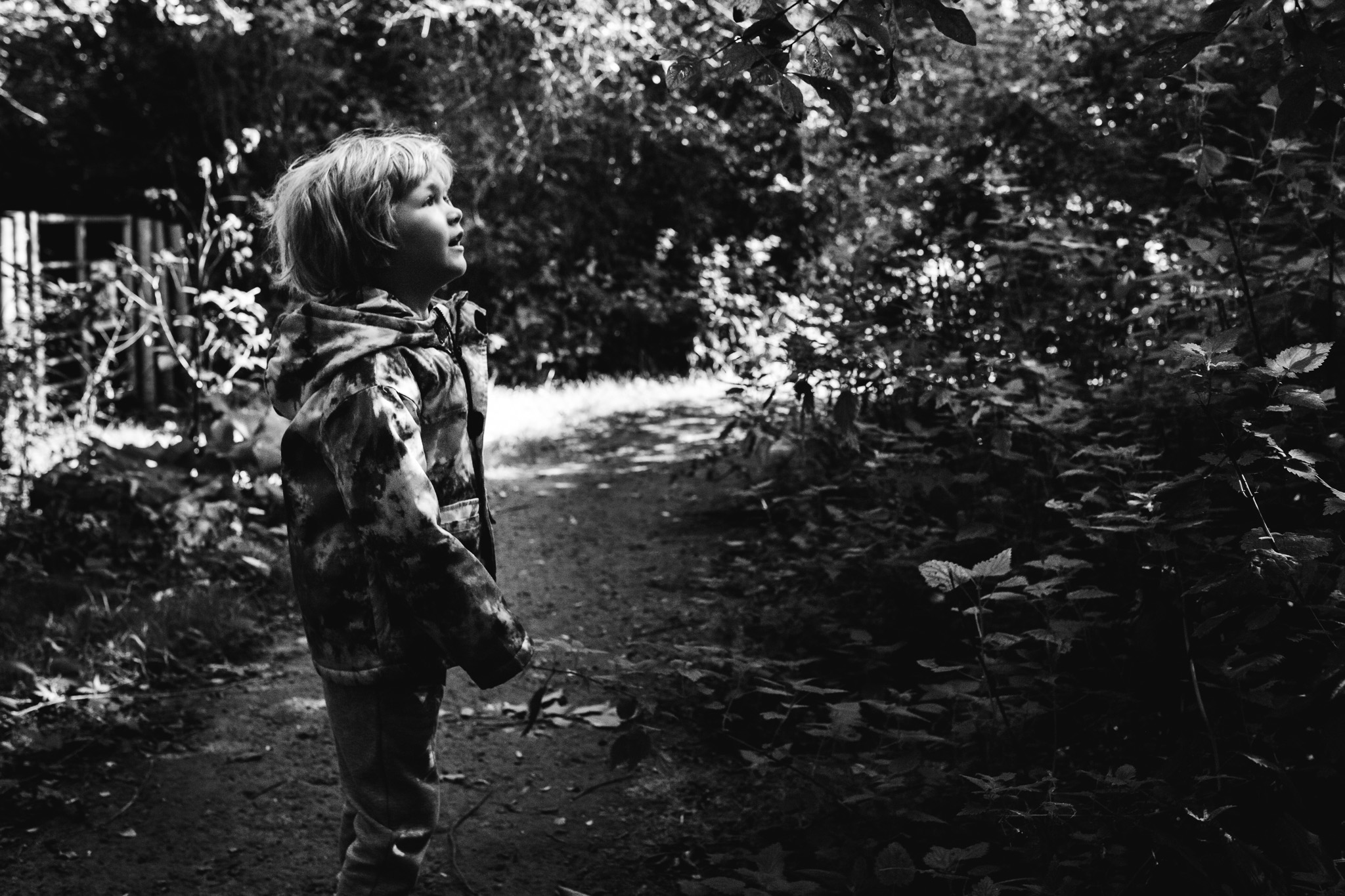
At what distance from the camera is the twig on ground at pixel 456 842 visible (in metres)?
2.94

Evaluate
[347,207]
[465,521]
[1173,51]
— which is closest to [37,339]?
[347,207]

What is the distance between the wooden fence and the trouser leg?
13.7 ft

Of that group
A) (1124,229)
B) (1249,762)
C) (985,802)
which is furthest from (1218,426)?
(1124,229)

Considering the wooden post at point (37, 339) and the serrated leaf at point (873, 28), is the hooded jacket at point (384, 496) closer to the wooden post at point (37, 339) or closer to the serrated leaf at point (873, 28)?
the serrated leaf at point (873, 28)

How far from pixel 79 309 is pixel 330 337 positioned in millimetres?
5439

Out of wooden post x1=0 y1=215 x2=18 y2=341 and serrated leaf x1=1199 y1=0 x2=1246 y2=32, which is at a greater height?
serrated leaf x1=1199 y1=0 x2=1246 y2=32

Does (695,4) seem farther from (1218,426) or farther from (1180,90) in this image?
(1218,426)

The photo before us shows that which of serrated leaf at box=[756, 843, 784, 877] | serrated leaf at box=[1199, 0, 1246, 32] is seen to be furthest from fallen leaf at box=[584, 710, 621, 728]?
serrated leaf at box=[1199, 0, 1246, 32]

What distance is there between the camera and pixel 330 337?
7.20 ft

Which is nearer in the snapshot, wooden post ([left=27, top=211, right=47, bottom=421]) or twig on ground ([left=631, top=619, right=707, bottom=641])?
twig on ground ([left=631, top=619, right=707, bottom=641])

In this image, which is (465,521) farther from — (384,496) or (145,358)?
(145,358)

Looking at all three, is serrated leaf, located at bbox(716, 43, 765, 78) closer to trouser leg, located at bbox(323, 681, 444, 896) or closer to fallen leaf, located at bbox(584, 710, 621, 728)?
trouser leg, located at bbox(323, 681, 444, 896)

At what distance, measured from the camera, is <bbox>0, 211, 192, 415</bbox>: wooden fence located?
6.50 meters

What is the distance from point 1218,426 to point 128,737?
319 centimetres
